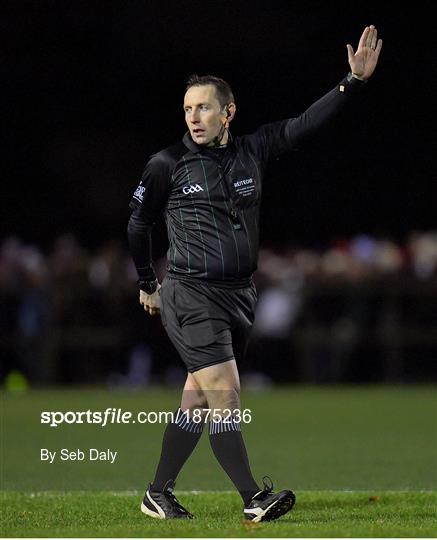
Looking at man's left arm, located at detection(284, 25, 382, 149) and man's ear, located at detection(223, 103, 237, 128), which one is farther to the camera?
man's ear, located at detection(223, 103, 237, 128)

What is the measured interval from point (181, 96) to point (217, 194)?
62.0ft

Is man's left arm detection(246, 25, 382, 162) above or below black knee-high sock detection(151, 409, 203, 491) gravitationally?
above

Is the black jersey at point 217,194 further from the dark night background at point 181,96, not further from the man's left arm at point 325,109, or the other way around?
the dark night background at point 181,96

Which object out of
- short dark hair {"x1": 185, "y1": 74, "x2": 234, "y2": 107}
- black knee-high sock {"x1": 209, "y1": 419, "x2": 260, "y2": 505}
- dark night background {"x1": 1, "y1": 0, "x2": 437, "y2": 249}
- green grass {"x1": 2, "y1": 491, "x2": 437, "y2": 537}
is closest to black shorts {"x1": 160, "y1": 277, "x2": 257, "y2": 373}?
black knee-high sock {"x1": 209, "y1": 419, "x2": 260, "y2": 505}

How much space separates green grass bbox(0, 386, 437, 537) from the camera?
6977 millimetres

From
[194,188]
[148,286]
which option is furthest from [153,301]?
[194,188]

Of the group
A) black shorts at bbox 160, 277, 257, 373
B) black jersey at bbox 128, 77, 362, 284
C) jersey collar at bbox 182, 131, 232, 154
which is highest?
jersey collar at bbox 182, 131, 232, 154

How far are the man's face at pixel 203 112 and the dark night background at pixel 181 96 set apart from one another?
17.5 meters

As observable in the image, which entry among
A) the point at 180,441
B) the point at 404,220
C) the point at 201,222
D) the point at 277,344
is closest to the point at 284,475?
the point at 180,441

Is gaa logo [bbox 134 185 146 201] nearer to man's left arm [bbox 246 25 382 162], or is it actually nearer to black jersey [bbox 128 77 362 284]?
black jersey [bbox 128 77 362 284]

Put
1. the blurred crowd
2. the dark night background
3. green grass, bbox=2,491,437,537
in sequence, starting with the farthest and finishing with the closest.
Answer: the dark night background → the blurred crowd → green grass, bbox=2,491,437,537

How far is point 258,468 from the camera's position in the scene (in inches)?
398

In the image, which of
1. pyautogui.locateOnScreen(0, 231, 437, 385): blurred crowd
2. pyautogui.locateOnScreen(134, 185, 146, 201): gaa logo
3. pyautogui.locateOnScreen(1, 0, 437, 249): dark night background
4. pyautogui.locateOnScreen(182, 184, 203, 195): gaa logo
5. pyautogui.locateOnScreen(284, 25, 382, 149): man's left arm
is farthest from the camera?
pyautogui.locateOnScreen(1, 0, 437, 249): dark night background

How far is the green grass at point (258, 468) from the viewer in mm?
6977
